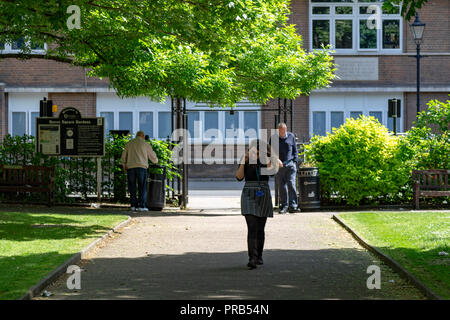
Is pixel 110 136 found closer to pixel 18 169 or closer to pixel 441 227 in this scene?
pixel 18 169

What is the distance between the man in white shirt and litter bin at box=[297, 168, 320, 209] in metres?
3.82

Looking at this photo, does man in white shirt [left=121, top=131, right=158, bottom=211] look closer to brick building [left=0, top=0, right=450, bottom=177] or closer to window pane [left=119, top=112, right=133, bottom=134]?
brick building [left=0, top=0, right=450, bottom=177]

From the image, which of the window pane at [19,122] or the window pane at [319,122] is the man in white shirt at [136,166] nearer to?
the window pane at [319,122]

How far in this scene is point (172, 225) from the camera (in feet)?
57.3

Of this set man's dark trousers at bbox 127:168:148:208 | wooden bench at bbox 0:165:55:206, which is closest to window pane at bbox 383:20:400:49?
man's dark trousers at bbox 127:168:148:208

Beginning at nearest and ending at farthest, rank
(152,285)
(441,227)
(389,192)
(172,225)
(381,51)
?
(152,285)
(441,227)
(172,225)
(389,192)
(381,51)

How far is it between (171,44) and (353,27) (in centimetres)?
2079

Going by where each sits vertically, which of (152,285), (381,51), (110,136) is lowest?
(152,285)

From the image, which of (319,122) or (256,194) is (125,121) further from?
(256,194)

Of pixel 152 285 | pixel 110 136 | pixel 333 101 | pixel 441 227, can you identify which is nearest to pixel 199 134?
pixel 333 101

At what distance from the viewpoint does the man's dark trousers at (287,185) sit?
66.7 feet

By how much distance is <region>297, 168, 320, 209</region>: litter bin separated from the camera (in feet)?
68.3

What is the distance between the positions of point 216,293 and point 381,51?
2963 cm

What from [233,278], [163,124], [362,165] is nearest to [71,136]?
[362,165]
